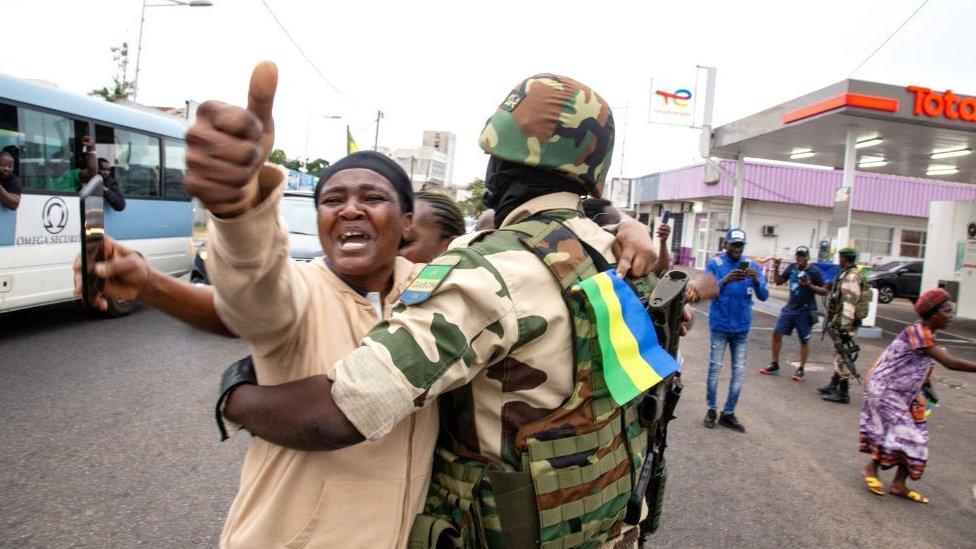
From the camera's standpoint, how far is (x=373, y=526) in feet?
4.31

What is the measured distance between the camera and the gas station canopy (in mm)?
10961

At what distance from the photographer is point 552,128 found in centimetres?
155

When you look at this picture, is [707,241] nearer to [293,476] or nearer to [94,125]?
[94,125]

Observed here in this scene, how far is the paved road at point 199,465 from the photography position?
133 inches

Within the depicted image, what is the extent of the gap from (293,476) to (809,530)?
11.8 feet

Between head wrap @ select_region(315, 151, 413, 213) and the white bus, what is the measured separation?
198 inches

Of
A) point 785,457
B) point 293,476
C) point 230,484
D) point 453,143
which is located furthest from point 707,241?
point 453,143

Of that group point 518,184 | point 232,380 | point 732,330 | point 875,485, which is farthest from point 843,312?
point 232,380

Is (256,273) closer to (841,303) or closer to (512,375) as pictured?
(512,375)

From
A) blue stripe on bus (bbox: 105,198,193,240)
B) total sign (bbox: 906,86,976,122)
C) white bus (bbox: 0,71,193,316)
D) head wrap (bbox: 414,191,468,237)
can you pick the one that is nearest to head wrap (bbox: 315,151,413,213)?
head wrap (bbox: 414,191,468,237)

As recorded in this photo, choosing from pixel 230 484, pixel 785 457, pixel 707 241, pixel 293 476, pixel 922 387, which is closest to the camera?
pixel 293 476

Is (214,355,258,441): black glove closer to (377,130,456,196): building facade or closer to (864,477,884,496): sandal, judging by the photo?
(864,477,884,496): sandal

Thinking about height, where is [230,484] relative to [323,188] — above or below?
below

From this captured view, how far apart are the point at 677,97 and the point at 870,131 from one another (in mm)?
8717
